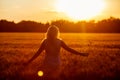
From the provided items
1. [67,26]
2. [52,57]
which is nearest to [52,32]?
[52,57]

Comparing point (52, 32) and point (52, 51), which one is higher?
point (52, 32)

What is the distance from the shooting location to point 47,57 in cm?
1030

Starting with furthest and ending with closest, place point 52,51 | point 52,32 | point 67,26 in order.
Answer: point 67,26, point 52,51, point 52,32

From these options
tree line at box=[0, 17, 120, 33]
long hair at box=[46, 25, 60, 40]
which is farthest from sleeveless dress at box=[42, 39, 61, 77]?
tree line at box=[0, 17, 120, 33]

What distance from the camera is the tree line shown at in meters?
114

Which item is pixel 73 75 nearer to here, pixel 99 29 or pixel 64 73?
pixel 64 73

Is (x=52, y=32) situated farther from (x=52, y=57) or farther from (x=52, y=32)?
(x=52, y=57)

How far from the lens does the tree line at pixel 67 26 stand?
114188 mm

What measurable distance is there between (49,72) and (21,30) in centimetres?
11195

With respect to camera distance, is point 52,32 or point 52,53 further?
point 52,53

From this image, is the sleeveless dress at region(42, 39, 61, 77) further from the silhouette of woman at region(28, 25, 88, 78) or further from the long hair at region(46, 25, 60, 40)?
the long hair at region(46, 25, 60, 40)

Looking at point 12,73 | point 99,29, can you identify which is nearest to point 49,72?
point 12,73

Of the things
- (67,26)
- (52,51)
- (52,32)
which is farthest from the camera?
(67,26)

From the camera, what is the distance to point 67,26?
396 feet
